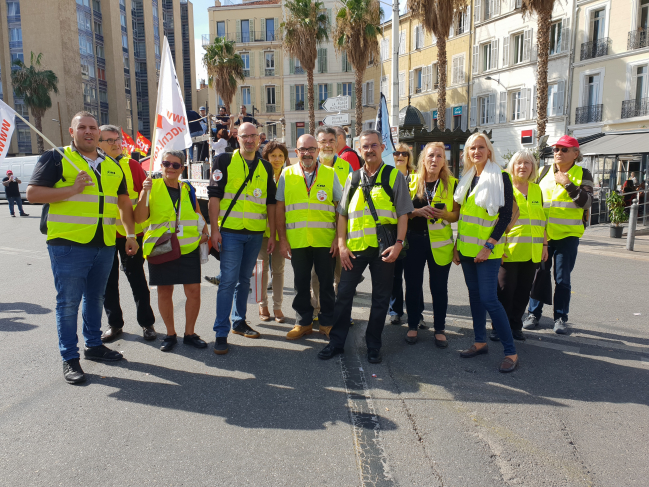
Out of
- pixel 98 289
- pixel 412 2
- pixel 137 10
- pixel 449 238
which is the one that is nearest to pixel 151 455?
pixel 98 289

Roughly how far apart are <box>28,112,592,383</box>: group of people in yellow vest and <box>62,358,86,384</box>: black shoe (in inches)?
0.6

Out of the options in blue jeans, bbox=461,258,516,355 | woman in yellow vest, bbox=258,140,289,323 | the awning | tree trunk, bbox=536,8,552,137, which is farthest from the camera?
tree trunk, bbox=536,8,552,137

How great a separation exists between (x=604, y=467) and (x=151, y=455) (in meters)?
2.60

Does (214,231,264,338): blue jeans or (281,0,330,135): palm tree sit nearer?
(214,231,264,338): blue jeans

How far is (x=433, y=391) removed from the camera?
3777 millimetres

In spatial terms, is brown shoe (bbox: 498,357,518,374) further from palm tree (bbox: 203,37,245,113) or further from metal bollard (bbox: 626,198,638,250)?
palm tree (bbox: 203,37,245,113)

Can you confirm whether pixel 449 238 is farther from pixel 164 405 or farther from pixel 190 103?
pixel 190 103

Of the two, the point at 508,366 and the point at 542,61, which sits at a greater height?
the point at 542,61

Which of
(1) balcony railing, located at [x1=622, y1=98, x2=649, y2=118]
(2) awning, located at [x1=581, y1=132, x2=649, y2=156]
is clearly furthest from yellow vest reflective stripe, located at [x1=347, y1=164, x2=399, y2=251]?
(1) balcony railing, located at [x1=622, y1=98, x2=649, y2=118]

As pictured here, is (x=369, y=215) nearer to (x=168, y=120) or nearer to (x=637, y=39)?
(x=168, y=120)

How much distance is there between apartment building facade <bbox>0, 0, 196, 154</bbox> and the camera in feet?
148

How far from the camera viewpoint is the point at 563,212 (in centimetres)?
511

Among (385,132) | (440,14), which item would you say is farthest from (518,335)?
(440,14)

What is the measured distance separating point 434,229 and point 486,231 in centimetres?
59
